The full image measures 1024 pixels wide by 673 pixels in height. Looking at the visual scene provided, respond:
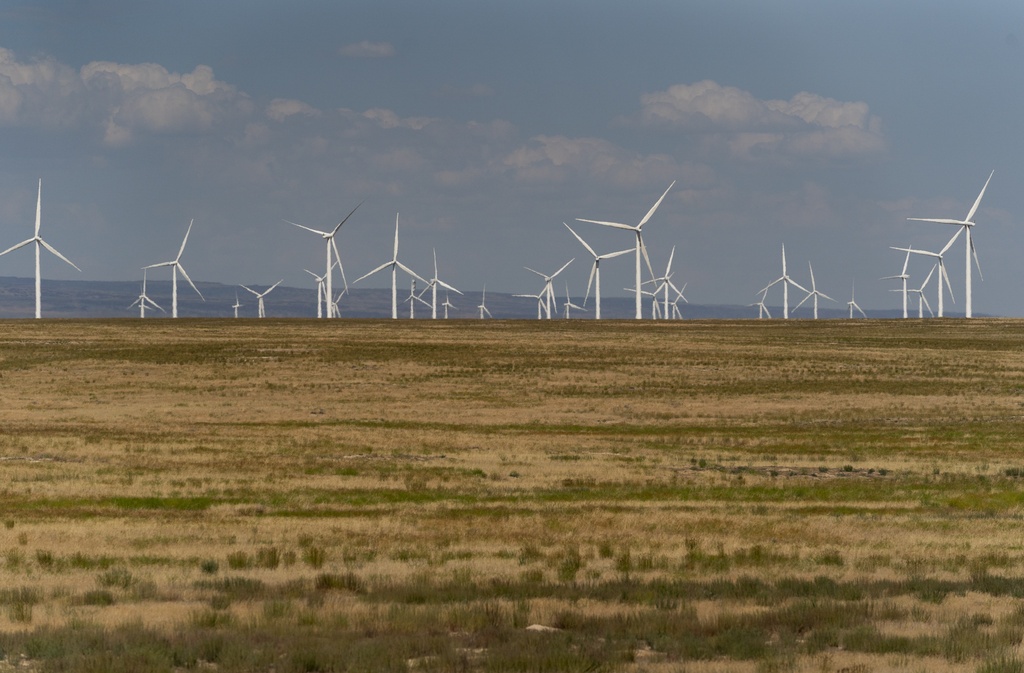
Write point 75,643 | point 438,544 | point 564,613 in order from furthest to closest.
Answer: point 438,544, point 564,613, point 75,643

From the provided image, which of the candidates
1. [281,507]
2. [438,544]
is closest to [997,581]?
[438,544]

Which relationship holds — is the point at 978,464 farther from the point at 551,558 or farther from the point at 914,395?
the point at 914,395

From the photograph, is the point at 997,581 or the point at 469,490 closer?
the point at 997,581

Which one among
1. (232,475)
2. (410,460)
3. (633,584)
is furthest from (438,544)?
(410,460)

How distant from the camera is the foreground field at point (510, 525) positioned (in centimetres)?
1530

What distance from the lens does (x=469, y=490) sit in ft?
113

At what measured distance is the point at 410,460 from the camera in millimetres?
43062

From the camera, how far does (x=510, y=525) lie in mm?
27625

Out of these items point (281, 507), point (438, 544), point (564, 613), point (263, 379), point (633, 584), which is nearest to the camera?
point (564, 613)

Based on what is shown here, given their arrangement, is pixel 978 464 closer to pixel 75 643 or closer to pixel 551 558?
pixel 551 558

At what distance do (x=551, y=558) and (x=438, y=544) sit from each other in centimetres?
261

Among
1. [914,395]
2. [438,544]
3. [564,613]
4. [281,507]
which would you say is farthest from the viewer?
[914,395]

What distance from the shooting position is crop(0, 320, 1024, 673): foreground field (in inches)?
603

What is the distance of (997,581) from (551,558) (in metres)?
7.13
